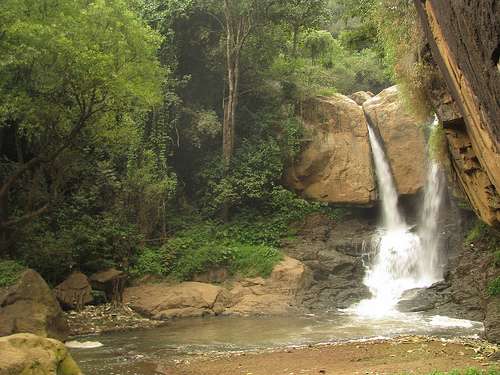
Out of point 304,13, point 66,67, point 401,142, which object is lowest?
point 401,142

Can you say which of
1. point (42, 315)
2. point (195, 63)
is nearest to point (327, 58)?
point (195, 63)

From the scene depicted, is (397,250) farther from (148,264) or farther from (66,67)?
(66,67)

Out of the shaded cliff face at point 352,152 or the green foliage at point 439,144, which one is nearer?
the green foliage at point 439,144

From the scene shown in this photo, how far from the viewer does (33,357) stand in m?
7.72

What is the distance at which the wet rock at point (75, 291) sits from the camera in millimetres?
17844

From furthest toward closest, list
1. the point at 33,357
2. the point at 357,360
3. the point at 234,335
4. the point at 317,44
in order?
the point at 317,44
the point at 234,335
the point at 357,360
the point at 33,357

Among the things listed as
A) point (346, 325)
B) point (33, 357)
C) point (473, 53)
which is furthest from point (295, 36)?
point (473, 53)

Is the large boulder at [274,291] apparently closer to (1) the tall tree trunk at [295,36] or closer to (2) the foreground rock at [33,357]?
(2) the foreground rock at [33,357]

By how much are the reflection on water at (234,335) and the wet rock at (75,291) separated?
287 cm

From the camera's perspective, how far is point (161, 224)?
24.2 meters

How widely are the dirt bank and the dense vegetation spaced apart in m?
6.31

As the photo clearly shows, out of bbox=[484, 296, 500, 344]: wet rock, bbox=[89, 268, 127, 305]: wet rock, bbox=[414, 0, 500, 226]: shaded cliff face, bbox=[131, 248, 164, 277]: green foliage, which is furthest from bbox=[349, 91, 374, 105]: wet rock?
bbox=[414, 0, 500, 226]: shaded cliff face

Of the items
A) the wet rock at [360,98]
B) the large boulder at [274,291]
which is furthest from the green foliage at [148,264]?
the wet rock at [360,98]

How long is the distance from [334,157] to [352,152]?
91cm
